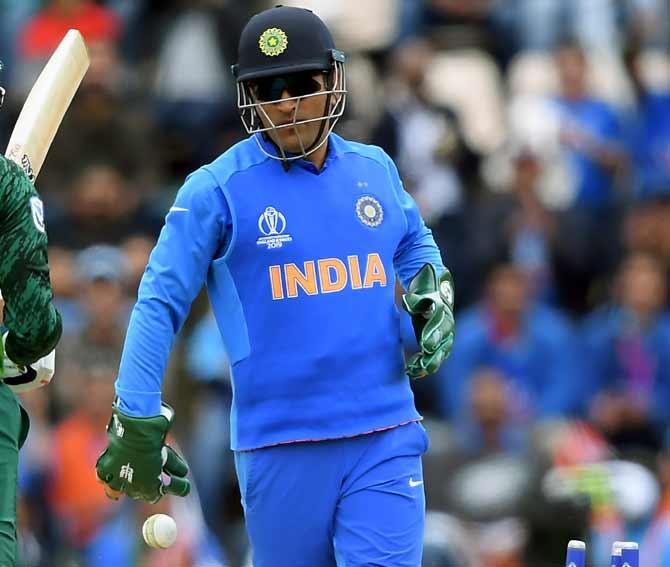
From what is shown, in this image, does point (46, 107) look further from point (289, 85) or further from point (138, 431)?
point (138, 431)

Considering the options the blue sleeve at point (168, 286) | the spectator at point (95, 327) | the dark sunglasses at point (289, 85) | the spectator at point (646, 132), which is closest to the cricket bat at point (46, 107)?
the blue sleeve at point (168, 286)

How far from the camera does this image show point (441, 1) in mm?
12281

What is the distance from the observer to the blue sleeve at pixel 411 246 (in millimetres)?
5734

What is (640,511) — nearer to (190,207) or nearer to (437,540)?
(437,540)

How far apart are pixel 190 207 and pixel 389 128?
231 inches

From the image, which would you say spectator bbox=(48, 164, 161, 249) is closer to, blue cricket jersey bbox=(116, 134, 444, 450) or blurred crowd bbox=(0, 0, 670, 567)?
blurred crowd bbox=(0, 0, 670, 567)

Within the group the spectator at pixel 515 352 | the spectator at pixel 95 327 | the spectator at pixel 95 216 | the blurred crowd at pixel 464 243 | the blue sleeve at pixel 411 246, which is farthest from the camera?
the spectator at pixel 95 216

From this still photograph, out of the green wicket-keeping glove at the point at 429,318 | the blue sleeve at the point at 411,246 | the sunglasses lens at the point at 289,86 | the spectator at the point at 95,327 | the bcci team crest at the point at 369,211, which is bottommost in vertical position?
the spectator at the point at 95,327

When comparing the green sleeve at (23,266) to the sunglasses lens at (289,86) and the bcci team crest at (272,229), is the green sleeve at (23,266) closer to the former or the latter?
the bcci team crest at (272,229)

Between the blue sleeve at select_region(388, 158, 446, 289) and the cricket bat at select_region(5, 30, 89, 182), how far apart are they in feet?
4.04

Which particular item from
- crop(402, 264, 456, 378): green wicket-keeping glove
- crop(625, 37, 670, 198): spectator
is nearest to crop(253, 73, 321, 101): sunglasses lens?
crop(402, 264, 456, 378): green wicket-keeping glove

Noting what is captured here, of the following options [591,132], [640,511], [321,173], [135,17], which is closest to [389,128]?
[591,132]

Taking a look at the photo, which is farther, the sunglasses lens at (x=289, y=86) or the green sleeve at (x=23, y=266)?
the sunglasses lens at (x=289, y=86)

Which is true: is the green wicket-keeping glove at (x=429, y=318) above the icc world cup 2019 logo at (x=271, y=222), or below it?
below
